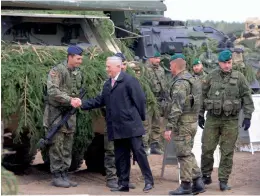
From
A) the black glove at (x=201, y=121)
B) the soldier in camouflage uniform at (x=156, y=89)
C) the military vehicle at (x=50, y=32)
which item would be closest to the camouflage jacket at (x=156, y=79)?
the soldier in camouflage uniform at (x=156, y=89)

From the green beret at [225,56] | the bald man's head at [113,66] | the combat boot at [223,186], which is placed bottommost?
the combat boot at [223,186]

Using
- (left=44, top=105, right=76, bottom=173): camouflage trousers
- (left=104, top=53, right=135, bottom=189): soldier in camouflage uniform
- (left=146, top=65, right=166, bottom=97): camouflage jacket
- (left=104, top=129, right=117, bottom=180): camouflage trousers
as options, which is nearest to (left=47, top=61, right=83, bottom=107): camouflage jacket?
(left=44, top=105, right=76, bottom=173): camouflage trousers

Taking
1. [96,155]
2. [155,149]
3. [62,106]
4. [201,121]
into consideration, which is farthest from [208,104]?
[155,149]

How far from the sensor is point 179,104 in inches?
370

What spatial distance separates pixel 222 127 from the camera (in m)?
10.2

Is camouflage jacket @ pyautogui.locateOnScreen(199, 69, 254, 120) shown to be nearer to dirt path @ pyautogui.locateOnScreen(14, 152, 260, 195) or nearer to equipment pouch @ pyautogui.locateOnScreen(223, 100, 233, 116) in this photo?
equipment pouch @ pyautogui.locateOnScreen(223, 100, 233, 116)

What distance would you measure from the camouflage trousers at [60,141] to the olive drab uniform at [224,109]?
5.54 ft

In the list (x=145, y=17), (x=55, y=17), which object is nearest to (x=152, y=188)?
(x=55, y=17)

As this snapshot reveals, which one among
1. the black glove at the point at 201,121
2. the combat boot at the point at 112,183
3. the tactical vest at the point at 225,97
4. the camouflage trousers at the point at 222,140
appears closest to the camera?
the combat boot at the point at 112,183

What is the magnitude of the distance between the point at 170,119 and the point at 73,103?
108 cm

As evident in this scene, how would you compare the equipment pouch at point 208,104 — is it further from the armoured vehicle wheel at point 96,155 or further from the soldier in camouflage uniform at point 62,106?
the soldier in camouflage uniform at point 62,106

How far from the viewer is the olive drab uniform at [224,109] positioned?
33.0ft

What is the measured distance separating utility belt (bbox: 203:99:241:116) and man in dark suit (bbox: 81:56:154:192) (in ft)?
3.38

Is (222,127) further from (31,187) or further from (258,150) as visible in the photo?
(258,150)
